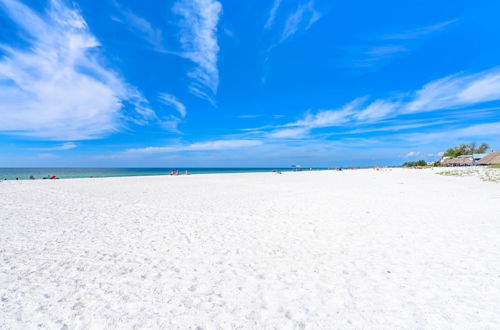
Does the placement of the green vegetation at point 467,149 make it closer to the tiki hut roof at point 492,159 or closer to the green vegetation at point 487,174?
the tiki hut roof at point 492,159

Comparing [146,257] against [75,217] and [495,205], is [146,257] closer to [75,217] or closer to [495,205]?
[75,217]

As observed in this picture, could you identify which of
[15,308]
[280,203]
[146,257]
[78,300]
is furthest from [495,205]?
[15,308]

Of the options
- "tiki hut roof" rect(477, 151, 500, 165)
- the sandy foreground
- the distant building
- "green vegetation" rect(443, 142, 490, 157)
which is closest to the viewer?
the sandy foreground

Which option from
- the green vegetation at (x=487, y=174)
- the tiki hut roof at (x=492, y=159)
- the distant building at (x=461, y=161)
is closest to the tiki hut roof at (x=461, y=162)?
the distant building at (x=461, y=161)

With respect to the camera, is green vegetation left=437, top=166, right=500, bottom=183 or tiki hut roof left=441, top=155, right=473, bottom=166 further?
tiki hut roof left=441, top=155, right=473, bottom=166

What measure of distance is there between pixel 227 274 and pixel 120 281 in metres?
1.76

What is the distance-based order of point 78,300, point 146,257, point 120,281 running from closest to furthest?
1. point 78,300
2. point 120,281
3. point 146,257

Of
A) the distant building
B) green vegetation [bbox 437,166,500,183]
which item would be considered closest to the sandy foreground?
green vegetation [bbox 437,166,500,183]

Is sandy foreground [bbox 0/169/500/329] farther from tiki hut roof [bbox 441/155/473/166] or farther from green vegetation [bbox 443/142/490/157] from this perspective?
green vegetation [bbox 443/142/490/157]

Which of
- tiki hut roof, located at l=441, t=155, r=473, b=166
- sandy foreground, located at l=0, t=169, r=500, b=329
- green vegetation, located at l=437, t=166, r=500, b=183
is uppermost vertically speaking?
tiki hut roof, located at l=441, t=155, r=473, b=166

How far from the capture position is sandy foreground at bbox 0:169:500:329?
9.70 ft

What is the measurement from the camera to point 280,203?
1075 centimetres

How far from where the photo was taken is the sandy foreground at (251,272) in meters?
2.96

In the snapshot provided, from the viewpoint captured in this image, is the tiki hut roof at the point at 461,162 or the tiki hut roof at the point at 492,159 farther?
the tiki hut roof at the point at 461,162
